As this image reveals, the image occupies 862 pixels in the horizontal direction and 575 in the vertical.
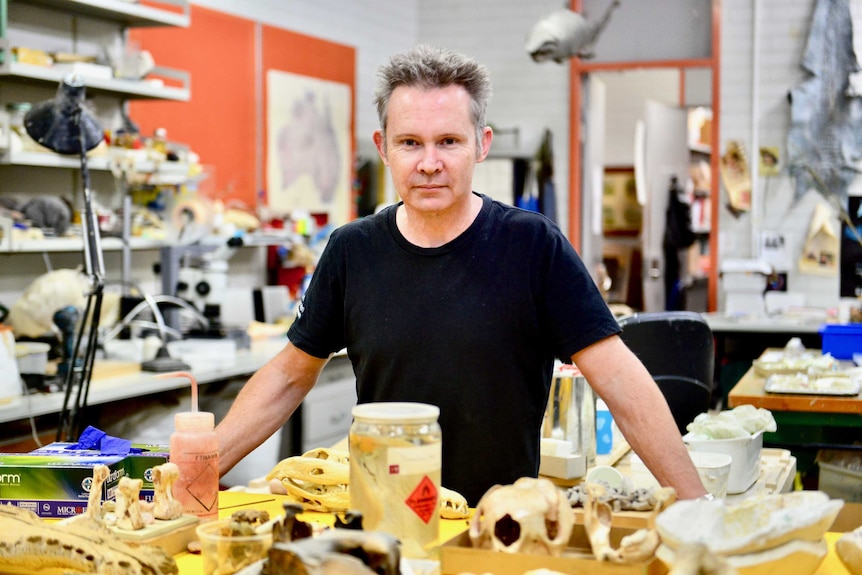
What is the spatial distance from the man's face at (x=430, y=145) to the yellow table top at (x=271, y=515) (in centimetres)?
64

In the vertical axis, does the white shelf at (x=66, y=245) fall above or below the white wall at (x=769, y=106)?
below

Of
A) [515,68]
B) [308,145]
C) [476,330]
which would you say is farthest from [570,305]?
[515,68]

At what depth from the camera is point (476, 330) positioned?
2223 millimetres

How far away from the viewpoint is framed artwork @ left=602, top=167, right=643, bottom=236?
8922mm

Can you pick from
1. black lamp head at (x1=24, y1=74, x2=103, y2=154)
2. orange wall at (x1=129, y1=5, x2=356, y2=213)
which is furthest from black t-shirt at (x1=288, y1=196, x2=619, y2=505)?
orange wall at (x1=129, y1=5, x2=356, y2=213)

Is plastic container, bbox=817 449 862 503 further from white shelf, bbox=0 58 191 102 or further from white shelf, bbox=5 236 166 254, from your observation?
white shelf, bbox=0 58 191 102

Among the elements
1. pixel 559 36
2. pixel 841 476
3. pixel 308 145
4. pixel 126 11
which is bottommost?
pixel 841 476

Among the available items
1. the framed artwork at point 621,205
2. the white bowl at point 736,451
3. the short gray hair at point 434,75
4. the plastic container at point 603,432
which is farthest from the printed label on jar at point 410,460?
the framed artwork at point 621,205

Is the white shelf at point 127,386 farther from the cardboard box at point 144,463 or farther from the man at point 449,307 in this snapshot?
the cardboard box at point 144,463

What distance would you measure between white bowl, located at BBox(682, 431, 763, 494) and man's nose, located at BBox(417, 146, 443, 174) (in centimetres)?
96

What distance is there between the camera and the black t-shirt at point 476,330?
2223 mm

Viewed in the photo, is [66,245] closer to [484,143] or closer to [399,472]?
[484,143]

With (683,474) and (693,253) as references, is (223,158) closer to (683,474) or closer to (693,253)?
(693,253)

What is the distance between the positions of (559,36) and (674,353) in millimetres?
4463
